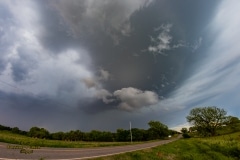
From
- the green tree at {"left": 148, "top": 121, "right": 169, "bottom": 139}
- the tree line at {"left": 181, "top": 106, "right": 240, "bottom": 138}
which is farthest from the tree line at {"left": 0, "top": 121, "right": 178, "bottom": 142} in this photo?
the tree line at {"left": 181, "top": 106, "right": 240, "bottom": 138}

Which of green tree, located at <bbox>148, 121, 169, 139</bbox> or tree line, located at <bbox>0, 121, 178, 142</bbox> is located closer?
tree line, located at <bbox>0, 121, 178, 142</bbox>

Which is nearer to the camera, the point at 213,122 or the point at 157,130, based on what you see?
the point at 213,122

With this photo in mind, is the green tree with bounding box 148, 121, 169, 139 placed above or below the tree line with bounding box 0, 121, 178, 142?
above

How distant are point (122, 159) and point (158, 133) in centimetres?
13661

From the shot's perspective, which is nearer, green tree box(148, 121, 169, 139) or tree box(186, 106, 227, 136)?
tree box(186, 106, 227, 136)

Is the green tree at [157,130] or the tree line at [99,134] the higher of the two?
Result: the green tree at [157,130]

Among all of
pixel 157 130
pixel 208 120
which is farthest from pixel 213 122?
pixel 157 130

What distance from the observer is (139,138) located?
135875 mm

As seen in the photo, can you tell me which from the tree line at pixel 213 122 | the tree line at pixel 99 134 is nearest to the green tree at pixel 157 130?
the tree line at pixel 99 134

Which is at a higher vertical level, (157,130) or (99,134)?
(157,130)

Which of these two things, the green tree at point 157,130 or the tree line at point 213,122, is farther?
the green tree at point 157,130

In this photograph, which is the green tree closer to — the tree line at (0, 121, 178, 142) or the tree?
the tree line at (0, 121, 178, 142)

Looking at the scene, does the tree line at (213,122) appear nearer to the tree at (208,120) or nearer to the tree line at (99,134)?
the tree at (208,120)

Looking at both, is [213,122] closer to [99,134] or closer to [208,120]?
[208,120]
